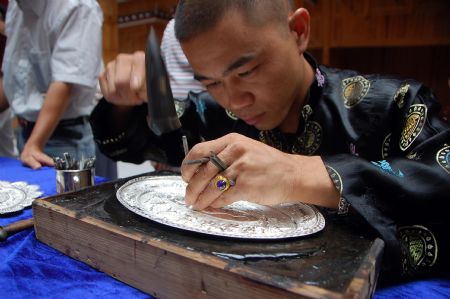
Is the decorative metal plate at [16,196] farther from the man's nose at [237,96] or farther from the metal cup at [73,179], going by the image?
the man's nose at [237,96]

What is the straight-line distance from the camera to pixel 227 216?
0.55 metres

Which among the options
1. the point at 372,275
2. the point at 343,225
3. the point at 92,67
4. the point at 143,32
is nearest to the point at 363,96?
the point at 343,225

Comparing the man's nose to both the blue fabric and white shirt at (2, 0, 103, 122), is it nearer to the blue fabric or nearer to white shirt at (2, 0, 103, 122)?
the blue fabric

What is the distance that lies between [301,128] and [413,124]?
0.73ft

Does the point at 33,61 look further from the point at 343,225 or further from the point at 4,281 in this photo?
the point at 343,225

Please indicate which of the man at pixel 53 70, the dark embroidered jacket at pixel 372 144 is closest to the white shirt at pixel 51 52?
the man at pixel 53 70

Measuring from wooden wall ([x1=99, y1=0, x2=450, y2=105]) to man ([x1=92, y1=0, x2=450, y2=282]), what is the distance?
1.72m

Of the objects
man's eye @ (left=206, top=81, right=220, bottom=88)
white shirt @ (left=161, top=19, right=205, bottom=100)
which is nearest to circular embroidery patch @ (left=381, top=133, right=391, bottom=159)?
man's eye @ (left=206, top=81, right=220, bottom=88)

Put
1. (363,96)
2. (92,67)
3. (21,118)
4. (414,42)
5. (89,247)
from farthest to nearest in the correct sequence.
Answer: (414,42) < (21,118) < (92,67) < (363,96) < (89,247)

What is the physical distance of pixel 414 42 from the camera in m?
2.27

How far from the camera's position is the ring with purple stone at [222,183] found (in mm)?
521

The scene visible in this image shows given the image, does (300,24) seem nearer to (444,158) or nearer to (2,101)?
(444,158)

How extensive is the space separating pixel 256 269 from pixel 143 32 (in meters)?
4.14

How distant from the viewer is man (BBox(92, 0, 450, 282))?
0.53 metres
